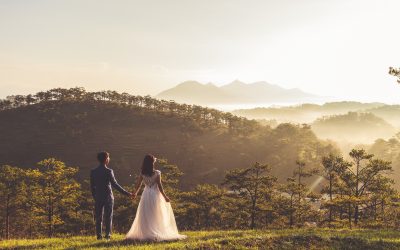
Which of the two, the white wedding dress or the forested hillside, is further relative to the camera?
the forested hillside

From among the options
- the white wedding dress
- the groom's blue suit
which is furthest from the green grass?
the groom's blue suit

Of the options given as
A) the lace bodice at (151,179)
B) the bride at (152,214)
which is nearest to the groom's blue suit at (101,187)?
the bride at (152,214)

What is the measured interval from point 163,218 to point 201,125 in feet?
479

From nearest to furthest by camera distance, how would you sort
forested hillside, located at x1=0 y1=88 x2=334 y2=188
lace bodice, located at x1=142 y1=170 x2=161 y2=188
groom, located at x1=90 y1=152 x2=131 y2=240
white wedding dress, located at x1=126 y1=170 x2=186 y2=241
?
white wedding dress, located at x1=126 y1=170 x2=186 y2=241 < groom, located at x1=90 y1=152 x2=131 y2=240 < lace bodice, located at x1=142 y1=170 x2=161 y2=188 < forested hillside, located at x1=0 y1=88 x2=334 y2=188

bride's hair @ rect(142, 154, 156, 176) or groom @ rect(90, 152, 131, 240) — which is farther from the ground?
bride's hair @ rect(142, 154, 156, 176)

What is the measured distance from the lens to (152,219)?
42.0 feet

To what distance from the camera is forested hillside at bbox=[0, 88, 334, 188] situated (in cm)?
12725

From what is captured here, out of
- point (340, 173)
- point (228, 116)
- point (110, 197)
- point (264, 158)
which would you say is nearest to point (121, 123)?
point (228, 116)

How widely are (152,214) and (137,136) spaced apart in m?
137

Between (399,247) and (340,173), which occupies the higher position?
(399,247)

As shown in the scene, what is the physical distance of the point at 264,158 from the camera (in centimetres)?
13775

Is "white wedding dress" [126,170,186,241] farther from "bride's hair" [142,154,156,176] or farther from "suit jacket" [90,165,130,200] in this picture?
"suit jacket" [90,165,130,200]

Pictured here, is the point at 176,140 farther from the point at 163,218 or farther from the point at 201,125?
the point at 163,218

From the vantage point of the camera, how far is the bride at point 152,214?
12680 millimetres
